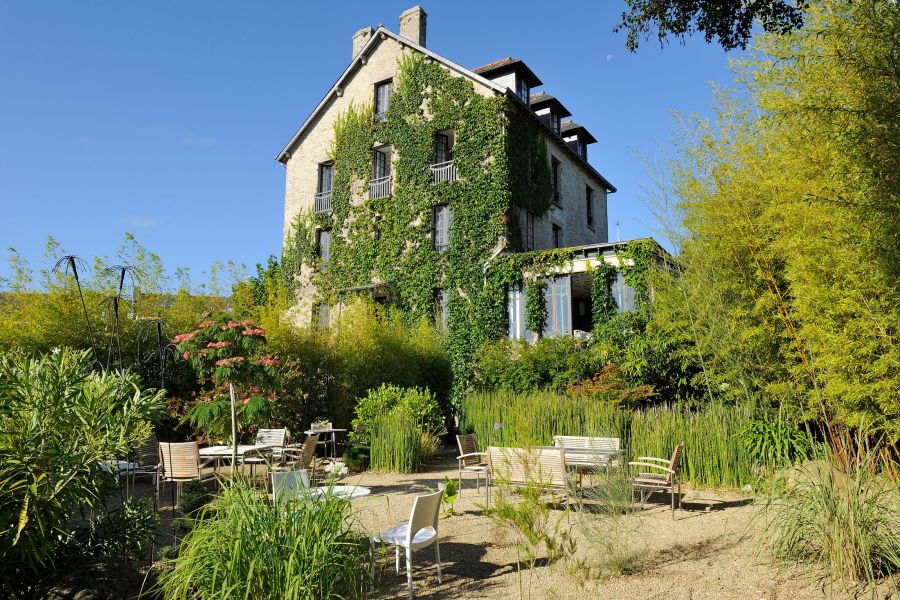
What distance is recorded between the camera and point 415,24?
18500 millimetres

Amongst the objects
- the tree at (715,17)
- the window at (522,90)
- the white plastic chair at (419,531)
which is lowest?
the white plastic chair at (419,531)

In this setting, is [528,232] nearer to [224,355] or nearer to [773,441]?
[773,441]

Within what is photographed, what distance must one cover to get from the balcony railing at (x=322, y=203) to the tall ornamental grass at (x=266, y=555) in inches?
628

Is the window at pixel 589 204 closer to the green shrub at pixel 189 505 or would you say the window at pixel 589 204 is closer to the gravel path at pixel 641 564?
the gravel path at pixel 641 564

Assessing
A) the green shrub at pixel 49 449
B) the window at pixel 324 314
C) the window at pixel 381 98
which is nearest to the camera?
the green shrub at pixel 49 449

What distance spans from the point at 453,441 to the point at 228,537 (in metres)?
11.5

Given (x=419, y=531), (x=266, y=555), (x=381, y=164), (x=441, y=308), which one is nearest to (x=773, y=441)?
(x=419, y=531)

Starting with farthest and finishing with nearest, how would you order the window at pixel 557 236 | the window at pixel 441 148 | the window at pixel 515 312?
the window at pixel 557 236, the window at pixel 441 148, the window at pixel 515 312

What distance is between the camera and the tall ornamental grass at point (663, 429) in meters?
7.55

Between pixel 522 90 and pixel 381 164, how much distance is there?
16.1ft

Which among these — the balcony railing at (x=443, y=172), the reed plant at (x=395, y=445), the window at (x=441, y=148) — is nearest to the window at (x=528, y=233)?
the balcony railing at (x=443, y=172)

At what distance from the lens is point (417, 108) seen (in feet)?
57.2

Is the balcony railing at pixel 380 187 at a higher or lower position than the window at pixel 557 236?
higher

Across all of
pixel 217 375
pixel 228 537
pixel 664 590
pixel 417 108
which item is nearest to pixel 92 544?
pixel 228 537
